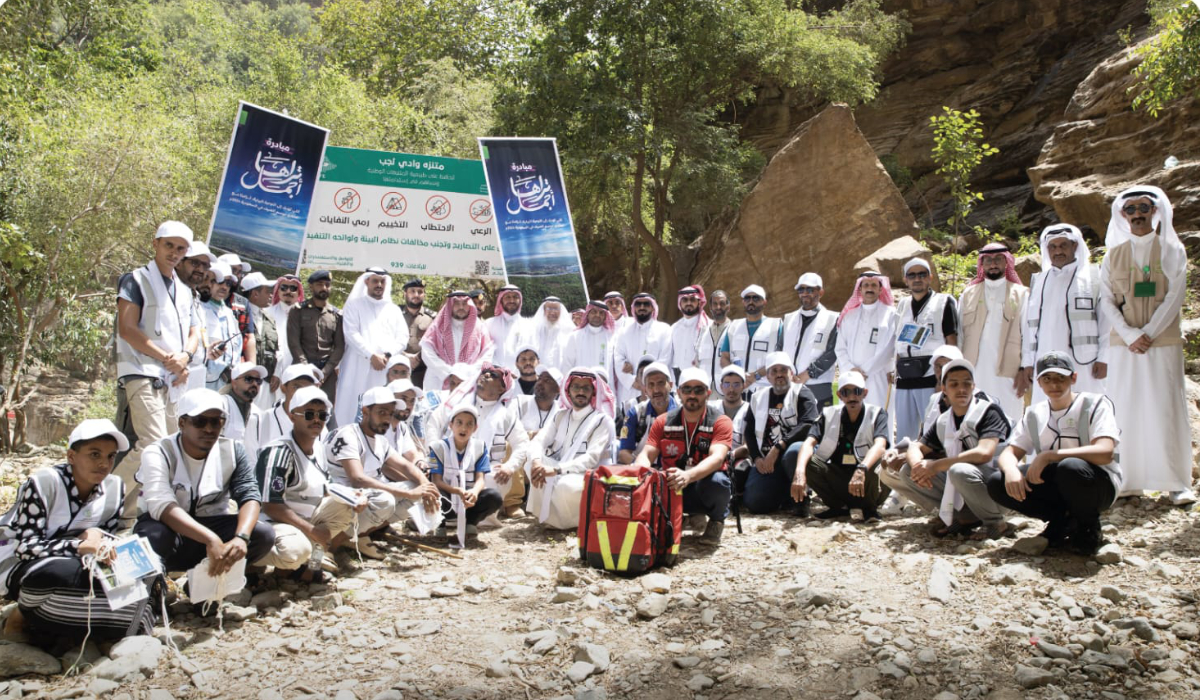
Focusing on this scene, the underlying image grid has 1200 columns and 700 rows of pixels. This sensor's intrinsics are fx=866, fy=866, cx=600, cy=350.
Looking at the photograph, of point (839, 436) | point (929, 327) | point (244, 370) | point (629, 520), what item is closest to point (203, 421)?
point (244, 370)

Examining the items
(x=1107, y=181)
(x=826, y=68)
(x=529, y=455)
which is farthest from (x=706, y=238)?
(x=529, y=455)

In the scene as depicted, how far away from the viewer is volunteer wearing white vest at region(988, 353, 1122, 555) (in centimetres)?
454

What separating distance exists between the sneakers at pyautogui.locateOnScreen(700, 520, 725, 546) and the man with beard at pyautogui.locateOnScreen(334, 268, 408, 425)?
3622 millimetres

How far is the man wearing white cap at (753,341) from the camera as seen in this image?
25.4 ft

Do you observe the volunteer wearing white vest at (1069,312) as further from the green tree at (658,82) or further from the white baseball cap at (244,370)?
the green tree at (658,82)

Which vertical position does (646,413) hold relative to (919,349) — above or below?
below

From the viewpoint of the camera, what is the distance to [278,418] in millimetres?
6074

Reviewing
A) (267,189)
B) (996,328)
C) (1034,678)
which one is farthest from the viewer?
(267,189)

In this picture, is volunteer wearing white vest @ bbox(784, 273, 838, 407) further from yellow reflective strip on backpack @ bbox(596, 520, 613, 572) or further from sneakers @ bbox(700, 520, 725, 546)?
yellow reflective strip on backpack @ bbox(596, 520, 613, 572)

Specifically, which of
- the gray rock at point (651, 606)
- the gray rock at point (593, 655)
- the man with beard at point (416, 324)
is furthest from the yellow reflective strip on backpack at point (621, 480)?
the man with beard at point (416, 324)

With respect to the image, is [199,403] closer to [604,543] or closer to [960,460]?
[604,543]

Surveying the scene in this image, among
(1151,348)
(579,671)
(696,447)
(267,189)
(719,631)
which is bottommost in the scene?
(579,671)

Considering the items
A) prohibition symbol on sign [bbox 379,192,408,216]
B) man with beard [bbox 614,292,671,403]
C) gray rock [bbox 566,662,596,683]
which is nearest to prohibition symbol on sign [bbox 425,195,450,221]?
prohibition symbol on sign [bbox 379,192,408,216]

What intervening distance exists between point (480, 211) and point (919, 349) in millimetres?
5470
